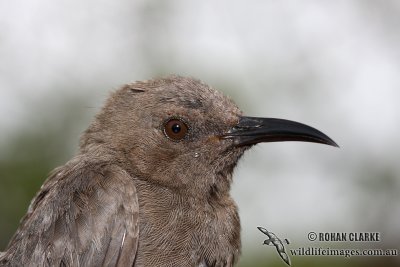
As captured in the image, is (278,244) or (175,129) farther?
(278,244)

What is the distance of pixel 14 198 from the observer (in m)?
12.0

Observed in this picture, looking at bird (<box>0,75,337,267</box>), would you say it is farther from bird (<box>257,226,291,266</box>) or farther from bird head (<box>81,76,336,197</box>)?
bird (<box>257,226,291,266</box>)

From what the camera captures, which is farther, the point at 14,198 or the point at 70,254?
the point at 14,198

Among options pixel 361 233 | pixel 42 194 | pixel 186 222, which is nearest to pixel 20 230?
pixel 42 194

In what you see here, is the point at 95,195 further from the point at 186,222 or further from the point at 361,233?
the point at 361,233

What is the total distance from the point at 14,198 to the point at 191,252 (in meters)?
5.84

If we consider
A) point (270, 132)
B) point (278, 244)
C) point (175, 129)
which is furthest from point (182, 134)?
point (278, 244)

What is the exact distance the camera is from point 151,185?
6957 mm

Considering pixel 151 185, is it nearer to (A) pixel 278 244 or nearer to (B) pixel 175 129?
(B) pixel 175 129

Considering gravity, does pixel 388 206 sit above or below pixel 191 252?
above

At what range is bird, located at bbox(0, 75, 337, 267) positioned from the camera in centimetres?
653

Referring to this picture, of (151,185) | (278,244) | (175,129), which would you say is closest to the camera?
(151,185)

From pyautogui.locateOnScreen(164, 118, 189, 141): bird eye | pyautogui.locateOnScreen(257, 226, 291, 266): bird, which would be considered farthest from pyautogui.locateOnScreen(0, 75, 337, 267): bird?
pyautogui.locateOnScreen(257, 226, 291, 266): bird

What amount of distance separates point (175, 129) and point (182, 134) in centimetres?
7
